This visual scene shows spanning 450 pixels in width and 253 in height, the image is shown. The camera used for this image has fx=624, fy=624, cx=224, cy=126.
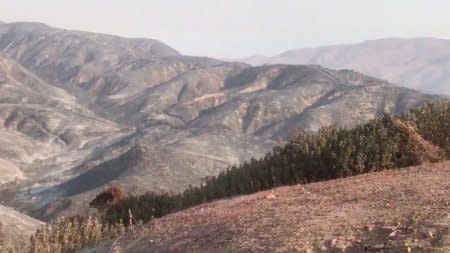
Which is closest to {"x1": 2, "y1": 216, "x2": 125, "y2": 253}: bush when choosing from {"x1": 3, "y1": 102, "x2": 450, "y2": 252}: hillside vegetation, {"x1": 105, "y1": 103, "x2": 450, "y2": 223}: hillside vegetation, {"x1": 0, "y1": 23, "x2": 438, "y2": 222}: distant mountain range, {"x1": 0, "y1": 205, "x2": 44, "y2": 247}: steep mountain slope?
{"x1": 3, "y1": 102, "x2": 450, "y2": 252}: hillside vegetation

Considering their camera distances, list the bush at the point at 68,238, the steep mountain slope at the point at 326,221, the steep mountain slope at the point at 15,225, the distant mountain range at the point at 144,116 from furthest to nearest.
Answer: the distant mountain range at the point at 144,116
the steep mountain slope at the point at 15,225
the bush at the point at 68,238
the steep mountain slope at the point at 326,221

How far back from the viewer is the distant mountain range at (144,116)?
36594 mm

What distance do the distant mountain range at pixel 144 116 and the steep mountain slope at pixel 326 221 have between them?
71.0 feet

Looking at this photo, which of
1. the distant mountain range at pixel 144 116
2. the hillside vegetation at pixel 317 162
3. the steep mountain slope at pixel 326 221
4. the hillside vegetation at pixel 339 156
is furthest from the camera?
the distant mountain range at pixel 144 116

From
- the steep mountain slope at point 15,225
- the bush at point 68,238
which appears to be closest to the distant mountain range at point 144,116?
the steep mountain slope at point 15,225

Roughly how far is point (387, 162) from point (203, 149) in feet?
113

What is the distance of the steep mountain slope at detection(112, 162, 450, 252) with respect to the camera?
4.47m

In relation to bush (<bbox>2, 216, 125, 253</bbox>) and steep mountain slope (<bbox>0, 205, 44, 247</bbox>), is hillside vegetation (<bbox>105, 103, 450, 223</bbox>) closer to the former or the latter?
bush (<bbox>2, 216, 125, 253</bbox>)

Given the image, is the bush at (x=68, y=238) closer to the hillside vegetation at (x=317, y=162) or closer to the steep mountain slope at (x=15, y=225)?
the hillside vegetation at (x=317, y=162)

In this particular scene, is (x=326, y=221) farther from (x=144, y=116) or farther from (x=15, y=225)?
(x=144, y=116)

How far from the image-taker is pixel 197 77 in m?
91.1

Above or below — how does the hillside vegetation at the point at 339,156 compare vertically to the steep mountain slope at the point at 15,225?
above

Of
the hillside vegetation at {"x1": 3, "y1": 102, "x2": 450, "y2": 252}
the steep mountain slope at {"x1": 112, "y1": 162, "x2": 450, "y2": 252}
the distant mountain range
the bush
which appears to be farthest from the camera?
the distant mountain range

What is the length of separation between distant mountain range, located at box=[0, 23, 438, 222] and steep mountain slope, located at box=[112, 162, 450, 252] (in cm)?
2164
